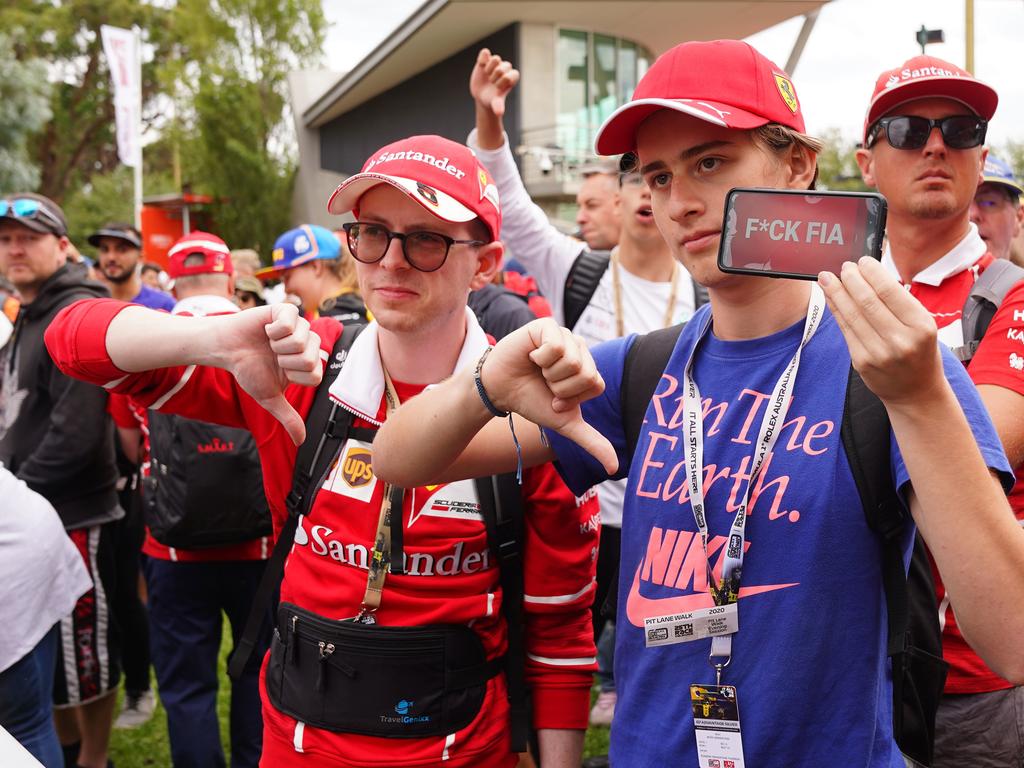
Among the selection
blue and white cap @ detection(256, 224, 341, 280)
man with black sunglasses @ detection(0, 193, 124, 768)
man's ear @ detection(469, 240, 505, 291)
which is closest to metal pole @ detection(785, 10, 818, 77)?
blue and white cap @ detection(256, 224, 341, 280)

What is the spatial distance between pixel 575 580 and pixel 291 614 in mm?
693

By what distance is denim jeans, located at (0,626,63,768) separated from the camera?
282 centimetres

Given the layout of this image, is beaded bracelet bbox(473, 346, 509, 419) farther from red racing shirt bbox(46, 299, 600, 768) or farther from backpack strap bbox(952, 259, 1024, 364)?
backpack strap bbox(952, 259, 1024, 364)

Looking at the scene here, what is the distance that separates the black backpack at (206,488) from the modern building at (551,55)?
18.4m

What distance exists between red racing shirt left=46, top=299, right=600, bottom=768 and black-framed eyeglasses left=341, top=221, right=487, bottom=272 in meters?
0.22

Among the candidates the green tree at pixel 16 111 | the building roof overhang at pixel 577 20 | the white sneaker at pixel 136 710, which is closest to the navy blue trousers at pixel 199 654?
the white sneaker at pixel 136 710

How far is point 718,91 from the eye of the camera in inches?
65.5

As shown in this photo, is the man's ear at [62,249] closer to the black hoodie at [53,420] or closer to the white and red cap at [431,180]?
the black hoodie at [53,420]

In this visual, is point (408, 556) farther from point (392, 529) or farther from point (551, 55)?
point (551, 55)

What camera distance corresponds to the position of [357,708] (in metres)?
2.09

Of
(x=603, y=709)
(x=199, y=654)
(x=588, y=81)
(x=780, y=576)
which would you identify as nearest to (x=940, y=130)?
(x=780, y=576)

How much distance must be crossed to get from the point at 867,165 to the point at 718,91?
4.27 feet

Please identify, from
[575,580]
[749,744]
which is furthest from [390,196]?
[749,744]

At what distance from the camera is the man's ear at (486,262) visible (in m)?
2.46
